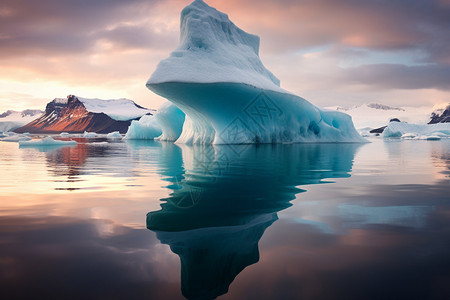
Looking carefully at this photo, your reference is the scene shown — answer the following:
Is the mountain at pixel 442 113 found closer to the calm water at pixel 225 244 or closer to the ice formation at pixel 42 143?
the ice formation at pixel 42 143

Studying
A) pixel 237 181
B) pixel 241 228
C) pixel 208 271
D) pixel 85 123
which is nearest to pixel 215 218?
pixel 241 228

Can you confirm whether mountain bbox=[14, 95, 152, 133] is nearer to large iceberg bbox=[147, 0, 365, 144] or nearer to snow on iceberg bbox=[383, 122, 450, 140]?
snow on iceberg bbox=[383, 122, 450, 140]

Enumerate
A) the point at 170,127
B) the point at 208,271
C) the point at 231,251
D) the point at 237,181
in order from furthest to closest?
the point at 170,127, the point at 237,181, the point at 231,251, the point at 208,271

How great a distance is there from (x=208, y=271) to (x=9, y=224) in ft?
6.61

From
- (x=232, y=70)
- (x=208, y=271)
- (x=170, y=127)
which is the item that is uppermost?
(x=232, y=70)

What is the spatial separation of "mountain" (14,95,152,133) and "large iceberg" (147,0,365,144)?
96058mm

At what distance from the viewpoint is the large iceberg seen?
583 inches

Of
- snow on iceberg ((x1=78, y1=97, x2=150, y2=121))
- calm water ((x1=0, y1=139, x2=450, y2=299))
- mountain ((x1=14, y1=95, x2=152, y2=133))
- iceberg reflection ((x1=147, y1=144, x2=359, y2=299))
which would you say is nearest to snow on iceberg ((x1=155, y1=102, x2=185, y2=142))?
iceberg reflection ((x1=147, y1=144, x2=359, y2=299))

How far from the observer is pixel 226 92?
15.7 metres

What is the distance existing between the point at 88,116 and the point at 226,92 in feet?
440

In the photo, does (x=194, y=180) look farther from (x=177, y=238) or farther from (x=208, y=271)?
(x=208, y=271)

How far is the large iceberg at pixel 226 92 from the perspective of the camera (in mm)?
14797

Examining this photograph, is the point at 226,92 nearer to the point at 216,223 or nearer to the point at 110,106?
the point at 216,223

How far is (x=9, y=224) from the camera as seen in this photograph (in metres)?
2.72
